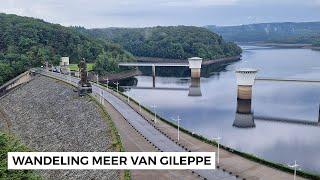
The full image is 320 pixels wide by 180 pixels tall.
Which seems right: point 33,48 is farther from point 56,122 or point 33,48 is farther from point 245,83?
point 56,122

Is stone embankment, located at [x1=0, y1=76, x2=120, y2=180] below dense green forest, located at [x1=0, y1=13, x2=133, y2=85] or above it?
below

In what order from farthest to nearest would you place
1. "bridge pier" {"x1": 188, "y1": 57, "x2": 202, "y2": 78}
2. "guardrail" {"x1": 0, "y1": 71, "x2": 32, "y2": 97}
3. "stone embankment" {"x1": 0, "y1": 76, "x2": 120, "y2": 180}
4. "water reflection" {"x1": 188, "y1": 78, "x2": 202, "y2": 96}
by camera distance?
"bridge pier" {"x1": 188, "y1": 57, "x2": 202, "y2": 78} → "water reflection" {"x1": 188, "y1": 78, "x2": 202, "y2": 96} → "guardrail" {"x1": 0, "y1": 71, "x2": 32, "y2": 97} → "stone embankment" {"x1": 0, "y1": 76, "x2": 120, "y2": 180}

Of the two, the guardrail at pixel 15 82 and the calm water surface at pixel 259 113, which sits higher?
the guardrail at pixel 15 82

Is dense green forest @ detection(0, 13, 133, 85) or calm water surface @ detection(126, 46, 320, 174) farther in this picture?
dense green forest @ detection(0, 13, 133, 85)

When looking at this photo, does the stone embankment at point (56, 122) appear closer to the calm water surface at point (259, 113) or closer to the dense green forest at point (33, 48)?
the calm water surface at point (259, 113)

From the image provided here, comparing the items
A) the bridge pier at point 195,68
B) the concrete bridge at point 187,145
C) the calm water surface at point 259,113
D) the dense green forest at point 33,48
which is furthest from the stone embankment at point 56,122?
the bridge pier at point 195,68

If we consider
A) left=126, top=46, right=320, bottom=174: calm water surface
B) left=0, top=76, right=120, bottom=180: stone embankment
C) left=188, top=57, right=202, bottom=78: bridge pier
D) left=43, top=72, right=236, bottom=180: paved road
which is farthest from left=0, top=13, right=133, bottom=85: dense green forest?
left=43, top=72, right=236, bottom=180: paved road

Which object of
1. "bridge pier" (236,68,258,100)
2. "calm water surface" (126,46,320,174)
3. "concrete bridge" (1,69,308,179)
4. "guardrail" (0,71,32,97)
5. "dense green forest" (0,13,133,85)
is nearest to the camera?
"concrete bridge" (1,69,308,179)

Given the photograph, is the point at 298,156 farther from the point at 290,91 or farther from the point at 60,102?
the point at 290,91

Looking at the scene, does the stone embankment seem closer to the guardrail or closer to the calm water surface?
the guardrail
